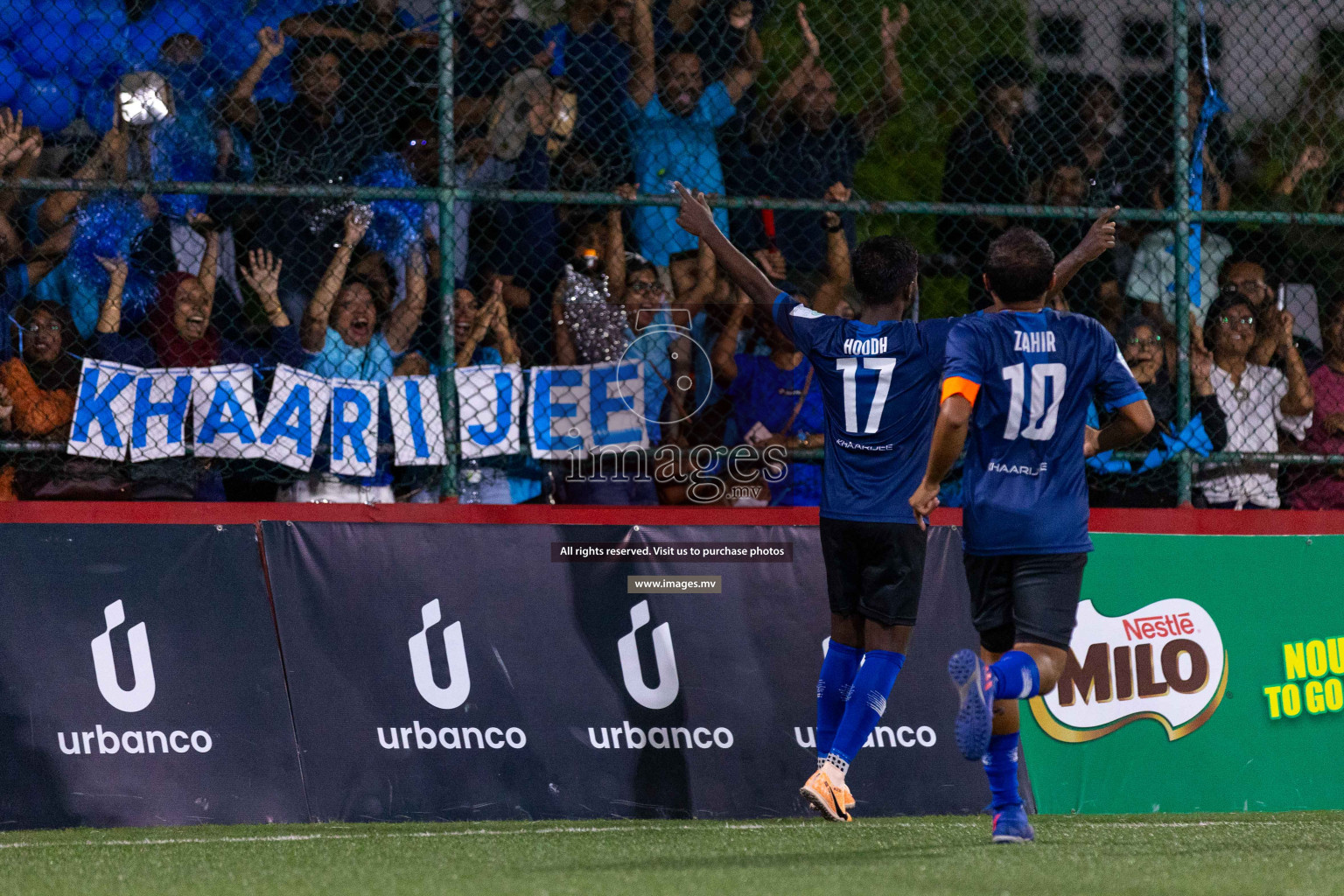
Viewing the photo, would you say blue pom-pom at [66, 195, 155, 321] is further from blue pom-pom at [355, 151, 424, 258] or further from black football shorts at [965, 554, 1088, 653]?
black football shorts at [965, 554, 1088, 653]

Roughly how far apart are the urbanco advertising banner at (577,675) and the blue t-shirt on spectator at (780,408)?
2.04ft

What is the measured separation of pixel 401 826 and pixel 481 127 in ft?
9.99

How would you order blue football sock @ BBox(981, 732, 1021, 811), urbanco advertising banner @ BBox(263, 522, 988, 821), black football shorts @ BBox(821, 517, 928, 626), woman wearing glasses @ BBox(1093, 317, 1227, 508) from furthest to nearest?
woman wearing glasses @ BBox(1093, 317, 1227, 508) → urbanco advertising banner @ BBox(263, 522, 988, 821) → black football shorts @ BBox(821, 517, 928, 626) → blue football sock @ BBox(981, 732, 1021, 811)

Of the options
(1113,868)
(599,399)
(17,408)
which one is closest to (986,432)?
(1113,868)

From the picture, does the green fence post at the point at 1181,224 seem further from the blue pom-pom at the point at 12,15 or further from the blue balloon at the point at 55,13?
the blue pom-pom at the point at 12,15

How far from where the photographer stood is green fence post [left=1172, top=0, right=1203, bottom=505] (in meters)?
7.07

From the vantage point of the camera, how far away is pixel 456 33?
6.94m

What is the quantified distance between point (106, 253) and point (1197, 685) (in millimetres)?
4985

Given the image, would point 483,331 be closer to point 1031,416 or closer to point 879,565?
point 879,565

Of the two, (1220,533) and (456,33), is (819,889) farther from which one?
(456,33)

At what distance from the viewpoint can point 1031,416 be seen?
15.6 ft

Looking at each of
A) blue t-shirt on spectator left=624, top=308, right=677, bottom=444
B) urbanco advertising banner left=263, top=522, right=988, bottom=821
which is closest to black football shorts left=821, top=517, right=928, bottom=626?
urbanco advertising banner left=263, top=522, right=988, bottom=821

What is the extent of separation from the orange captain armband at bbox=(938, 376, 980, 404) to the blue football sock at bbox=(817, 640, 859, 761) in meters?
1.33

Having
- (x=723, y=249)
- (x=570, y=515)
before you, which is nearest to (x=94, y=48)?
(x=570, y=515)
